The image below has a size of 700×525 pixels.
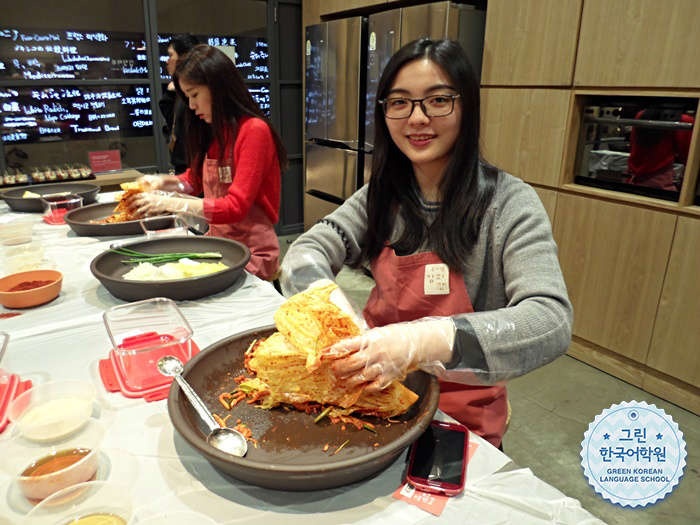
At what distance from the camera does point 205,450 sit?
78 cm

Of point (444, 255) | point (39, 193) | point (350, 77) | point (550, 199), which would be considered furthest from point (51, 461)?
point (350, 77)

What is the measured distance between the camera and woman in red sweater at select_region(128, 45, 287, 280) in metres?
2.18

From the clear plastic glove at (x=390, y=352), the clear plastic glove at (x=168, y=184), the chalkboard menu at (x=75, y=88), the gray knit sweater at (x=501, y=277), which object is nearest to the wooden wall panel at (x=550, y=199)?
the gray knit sweater at (x=501, y=277)

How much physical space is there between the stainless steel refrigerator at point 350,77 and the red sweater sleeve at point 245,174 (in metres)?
1.60

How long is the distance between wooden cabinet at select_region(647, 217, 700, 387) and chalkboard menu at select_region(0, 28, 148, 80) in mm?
4314

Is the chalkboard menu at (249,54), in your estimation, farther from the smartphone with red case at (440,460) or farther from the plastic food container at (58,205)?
the smartphone with red case at (440,460)

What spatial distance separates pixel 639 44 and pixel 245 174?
191 cm

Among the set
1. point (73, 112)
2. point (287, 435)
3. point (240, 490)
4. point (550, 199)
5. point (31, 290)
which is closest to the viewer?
point (240, 490)

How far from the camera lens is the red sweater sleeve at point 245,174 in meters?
2.19

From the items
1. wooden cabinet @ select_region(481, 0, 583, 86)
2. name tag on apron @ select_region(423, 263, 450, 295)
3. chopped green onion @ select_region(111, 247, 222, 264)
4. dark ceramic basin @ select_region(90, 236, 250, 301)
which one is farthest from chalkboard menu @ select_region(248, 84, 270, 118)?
name tag on apron @ select_region(423, 263, 450, 295)

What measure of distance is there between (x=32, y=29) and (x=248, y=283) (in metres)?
3.80

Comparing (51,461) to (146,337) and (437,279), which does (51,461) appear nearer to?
(146,337)

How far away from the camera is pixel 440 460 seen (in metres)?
0.89

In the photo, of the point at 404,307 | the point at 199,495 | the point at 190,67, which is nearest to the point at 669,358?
the point at 404,307
